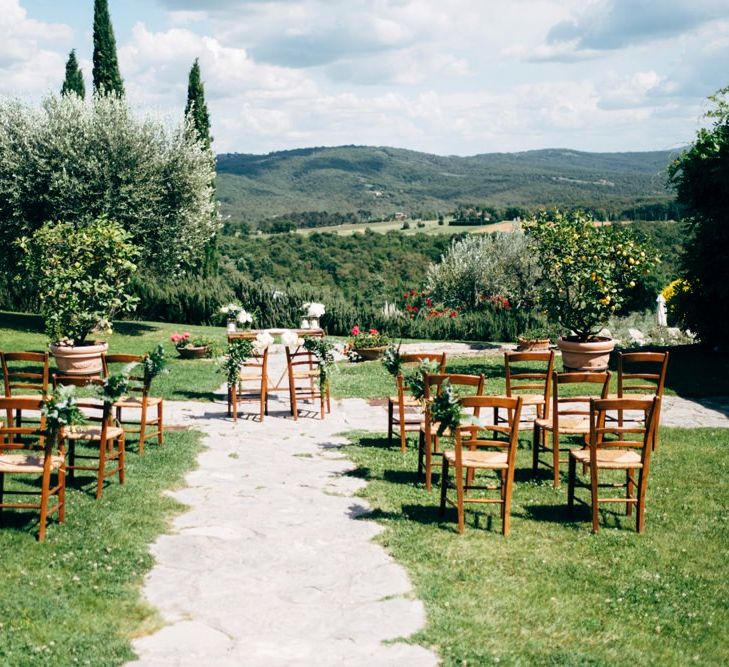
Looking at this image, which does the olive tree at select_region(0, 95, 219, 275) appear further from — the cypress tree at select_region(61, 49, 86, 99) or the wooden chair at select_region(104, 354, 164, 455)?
the wooden chair at select_region(104, 354, 164, 455)

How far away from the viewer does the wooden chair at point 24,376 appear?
8.91m

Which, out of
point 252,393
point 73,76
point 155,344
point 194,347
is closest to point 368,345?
point 194,347

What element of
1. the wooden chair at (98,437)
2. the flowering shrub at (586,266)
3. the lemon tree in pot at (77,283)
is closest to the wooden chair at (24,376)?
the wooden chair at (98,437)

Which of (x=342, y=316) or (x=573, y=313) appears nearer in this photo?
(x=573, y=313)

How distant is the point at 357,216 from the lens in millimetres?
90125

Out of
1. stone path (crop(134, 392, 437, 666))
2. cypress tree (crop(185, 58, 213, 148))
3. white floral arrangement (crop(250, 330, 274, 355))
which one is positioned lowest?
stone path (crop(134, 392, 437, 666))

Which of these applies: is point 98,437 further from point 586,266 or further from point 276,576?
point 586,266

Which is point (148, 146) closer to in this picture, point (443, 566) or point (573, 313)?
point (573, 313)

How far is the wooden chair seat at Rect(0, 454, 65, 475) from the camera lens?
6.45 m

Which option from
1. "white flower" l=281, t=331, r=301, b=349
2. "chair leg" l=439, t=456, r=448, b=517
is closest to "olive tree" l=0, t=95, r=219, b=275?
"white flower" l=281, t=331, r=301, b=349

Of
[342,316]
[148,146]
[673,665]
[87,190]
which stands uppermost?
[148,146]

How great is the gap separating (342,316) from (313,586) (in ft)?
66.1

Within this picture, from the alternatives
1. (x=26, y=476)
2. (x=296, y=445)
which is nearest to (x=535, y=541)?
(x=296, y=445)

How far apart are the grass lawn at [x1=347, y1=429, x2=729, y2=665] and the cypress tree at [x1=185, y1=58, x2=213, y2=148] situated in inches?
937
